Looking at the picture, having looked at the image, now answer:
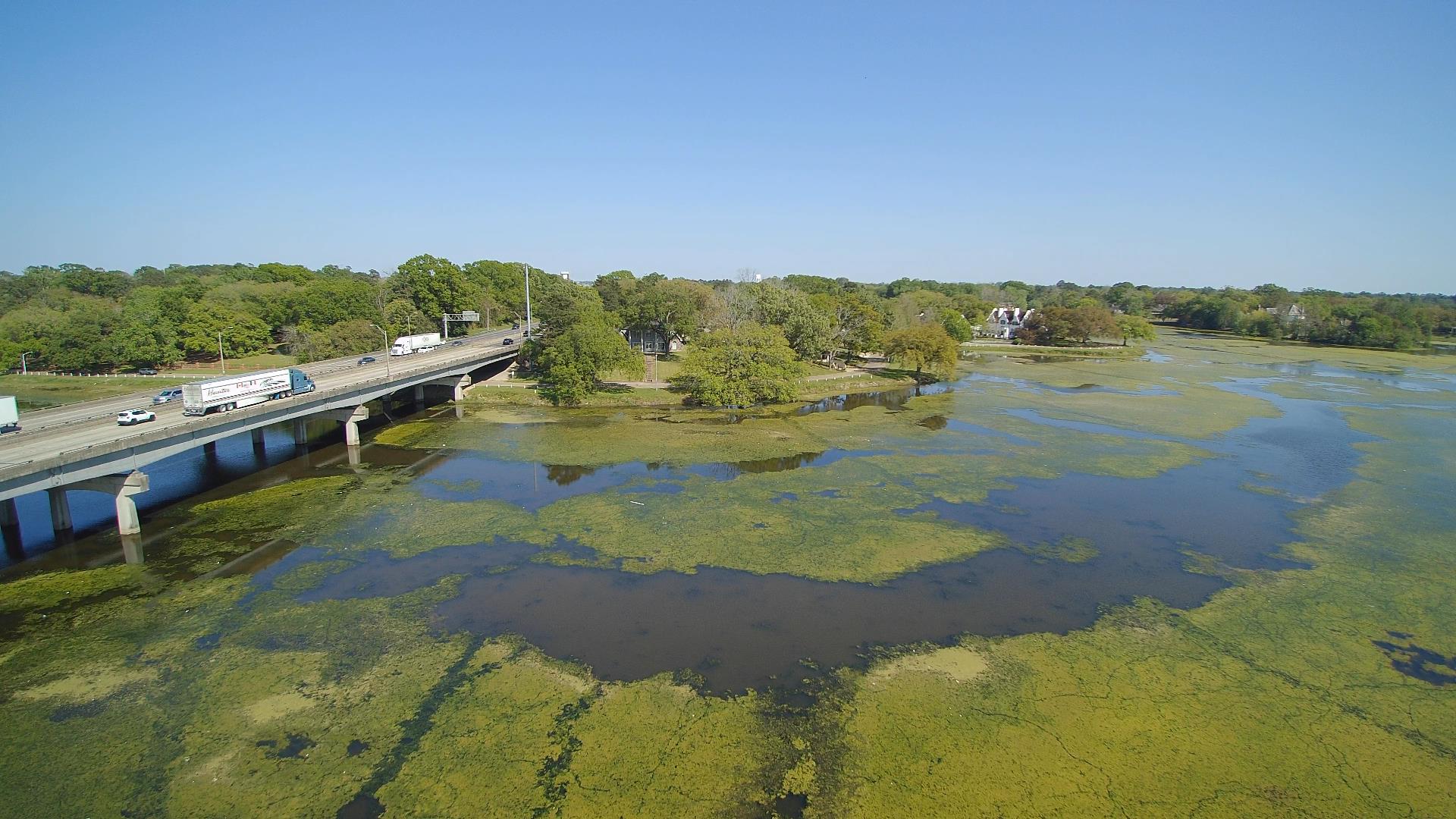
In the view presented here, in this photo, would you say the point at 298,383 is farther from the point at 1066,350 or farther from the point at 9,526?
the point at 1066,350

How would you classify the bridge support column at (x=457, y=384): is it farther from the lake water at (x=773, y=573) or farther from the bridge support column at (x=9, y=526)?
the bridge support column at (x=9, y=526)

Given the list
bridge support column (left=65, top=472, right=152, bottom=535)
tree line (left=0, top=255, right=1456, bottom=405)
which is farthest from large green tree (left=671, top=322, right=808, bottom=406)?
bridge support column (left=65, top=472, right=152, bottom=535)

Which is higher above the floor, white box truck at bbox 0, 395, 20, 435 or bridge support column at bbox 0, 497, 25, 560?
white box truck at bbox 0, 395, 20, 435

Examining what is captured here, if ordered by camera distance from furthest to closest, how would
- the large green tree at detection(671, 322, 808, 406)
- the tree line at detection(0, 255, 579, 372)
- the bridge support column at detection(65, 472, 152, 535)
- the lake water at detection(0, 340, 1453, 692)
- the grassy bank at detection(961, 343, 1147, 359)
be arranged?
1. the grassy bank at detection(961, 343, 1147, 359)
2. the tree line at detection(0, 255, 579, 372)
3. the large green tree at detection(671, 322, 808, 406)
4. the bridge support column at detection(65, 472, 152, 535)
5. the lake water at detection(0, 340, 1453, 692)

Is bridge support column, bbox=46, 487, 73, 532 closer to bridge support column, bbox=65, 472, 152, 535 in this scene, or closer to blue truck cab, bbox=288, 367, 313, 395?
bridge support column, bbox=65, 472, 152, 535


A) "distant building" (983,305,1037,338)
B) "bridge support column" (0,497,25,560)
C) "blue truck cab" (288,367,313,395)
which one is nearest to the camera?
"bridge support column" (0,497,25,560)

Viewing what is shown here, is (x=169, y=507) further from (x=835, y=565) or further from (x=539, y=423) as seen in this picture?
(x=835, y=565)

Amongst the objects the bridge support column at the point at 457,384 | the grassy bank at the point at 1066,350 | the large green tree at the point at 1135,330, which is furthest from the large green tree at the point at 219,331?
the large green tree at the point at 1135,330
